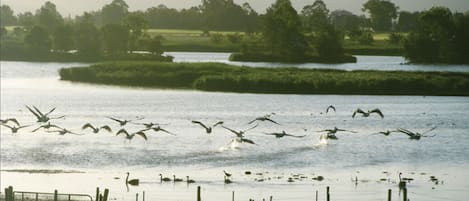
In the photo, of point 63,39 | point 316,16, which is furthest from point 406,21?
point 63,39

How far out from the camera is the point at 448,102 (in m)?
79.0

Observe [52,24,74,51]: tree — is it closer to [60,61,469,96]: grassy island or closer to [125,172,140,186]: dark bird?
[60,61,469,96]: grassy island

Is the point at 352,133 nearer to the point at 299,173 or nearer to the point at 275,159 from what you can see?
the point at 275,159

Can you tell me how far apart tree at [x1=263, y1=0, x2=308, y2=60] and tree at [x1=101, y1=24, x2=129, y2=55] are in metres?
15.0

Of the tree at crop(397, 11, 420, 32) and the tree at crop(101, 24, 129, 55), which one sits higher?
the tree at crop(397, 11, 420, 32)

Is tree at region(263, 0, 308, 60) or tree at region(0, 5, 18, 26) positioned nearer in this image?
tree at region(263, 0, 308, 60)

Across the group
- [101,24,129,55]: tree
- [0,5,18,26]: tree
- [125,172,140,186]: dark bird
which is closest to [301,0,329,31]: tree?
[101,24,129,55]: tree

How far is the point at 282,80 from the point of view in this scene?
8862 centimetres

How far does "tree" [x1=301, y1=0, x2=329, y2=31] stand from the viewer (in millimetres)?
137500

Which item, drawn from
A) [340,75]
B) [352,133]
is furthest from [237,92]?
[352,133]

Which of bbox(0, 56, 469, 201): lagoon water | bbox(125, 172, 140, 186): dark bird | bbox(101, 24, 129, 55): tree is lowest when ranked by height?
bbox(0, 56, 469, 201): lagoon water

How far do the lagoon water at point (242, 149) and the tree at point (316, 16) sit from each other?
4868cm

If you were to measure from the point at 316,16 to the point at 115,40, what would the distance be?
3029cm

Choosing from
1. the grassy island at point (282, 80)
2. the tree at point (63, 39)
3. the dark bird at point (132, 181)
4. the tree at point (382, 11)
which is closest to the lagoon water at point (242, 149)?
the dark bird at point (132, 181)
